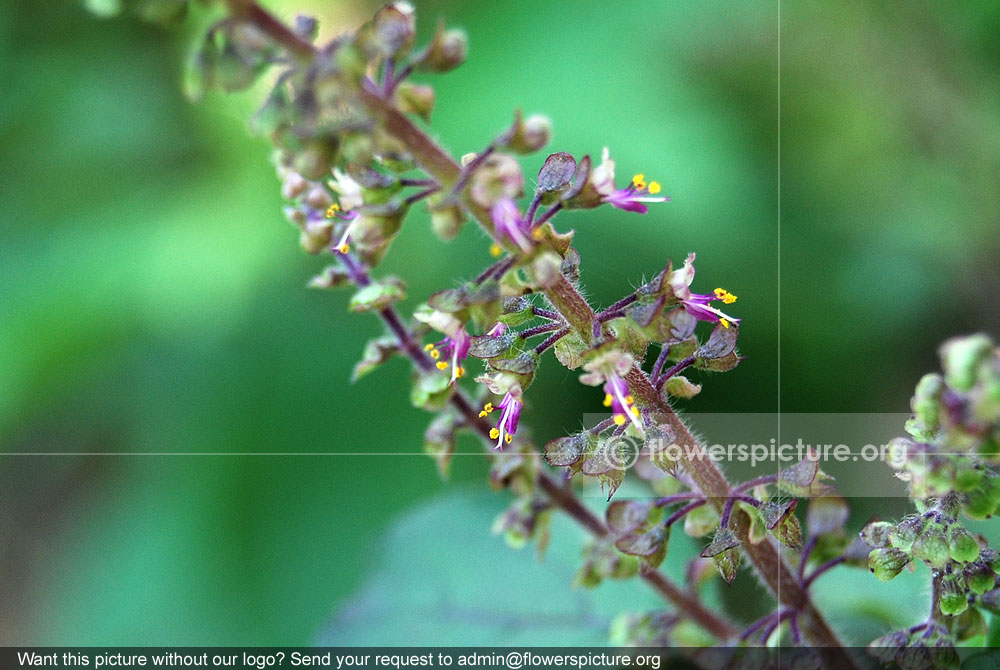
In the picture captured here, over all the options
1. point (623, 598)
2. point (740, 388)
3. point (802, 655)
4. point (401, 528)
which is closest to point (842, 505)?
point (802, 655)

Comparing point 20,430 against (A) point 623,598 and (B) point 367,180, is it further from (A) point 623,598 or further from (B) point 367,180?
(B) point 367,180

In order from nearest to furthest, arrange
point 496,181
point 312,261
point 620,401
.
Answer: point 496,181 < point 620,401 < point 312,261

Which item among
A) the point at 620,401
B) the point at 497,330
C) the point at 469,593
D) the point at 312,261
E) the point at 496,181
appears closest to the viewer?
the point at 496,181

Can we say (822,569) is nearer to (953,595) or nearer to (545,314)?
(953,595)

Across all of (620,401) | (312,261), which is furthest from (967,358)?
(312,261)

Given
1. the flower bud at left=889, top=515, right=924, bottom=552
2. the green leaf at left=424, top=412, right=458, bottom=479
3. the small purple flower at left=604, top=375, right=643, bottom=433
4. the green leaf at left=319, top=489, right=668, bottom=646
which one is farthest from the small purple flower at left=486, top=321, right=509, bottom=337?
the green leaf at left=319, top=489, right=668, bottom=646

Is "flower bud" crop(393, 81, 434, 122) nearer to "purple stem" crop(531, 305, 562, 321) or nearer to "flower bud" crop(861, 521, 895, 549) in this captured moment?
"purple stem" crop(531, 305, 562, 321)
